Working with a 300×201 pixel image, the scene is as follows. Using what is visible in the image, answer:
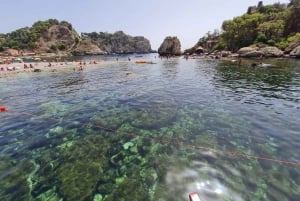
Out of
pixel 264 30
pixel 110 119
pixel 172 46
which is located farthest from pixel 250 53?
pixel 110 119

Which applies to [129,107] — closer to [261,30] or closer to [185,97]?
[185,97]

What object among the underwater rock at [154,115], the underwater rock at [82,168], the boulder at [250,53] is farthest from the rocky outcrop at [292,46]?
the underwater rock at [82,168]

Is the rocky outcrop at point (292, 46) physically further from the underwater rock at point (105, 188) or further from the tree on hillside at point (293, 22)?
the underwater rock at point (105, 188)

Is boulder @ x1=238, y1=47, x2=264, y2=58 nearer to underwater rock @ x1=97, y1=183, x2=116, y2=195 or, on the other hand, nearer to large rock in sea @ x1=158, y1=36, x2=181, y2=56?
→ large rock in sea @ x1=158, y1=36, x2=181, y2=56

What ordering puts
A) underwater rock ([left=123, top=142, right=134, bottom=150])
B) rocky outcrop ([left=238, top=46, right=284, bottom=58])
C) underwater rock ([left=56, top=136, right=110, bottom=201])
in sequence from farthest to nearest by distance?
rocky outcrop ([left=238, top=46, right=284, bottom=58])
underwater rock ([left=123, top=142, right=134, bottom=150])
underwater rock ([left=56, top=136, right=110, bottom=201])

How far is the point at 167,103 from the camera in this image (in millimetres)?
18109

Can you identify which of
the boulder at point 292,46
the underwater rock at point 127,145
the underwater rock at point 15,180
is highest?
the boulder at point 292,46

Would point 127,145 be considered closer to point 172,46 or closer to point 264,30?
point 264,30

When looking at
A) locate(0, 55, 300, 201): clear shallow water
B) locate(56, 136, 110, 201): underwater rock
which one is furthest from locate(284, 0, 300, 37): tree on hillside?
locate(56, 136, 110, 201): underwater rock

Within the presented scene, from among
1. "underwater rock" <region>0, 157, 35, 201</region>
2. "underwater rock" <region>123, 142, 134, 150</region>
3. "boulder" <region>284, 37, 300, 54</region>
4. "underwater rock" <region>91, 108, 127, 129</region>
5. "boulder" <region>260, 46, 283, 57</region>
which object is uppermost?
"boulder" <region>284, 37, 300, 54</region>

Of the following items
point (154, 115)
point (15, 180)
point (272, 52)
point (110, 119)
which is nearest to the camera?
point (15, 180)

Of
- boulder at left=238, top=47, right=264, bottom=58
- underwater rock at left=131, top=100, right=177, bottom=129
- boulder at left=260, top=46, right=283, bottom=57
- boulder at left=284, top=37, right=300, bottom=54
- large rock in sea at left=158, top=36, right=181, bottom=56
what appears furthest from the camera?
large rock in sea at left=158, top=36, right=181, bottom=56

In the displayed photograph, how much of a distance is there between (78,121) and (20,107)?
882 cm

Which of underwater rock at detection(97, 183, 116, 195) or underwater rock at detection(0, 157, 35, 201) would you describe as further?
underwater rock at detection(97, 183, 116, 195)
